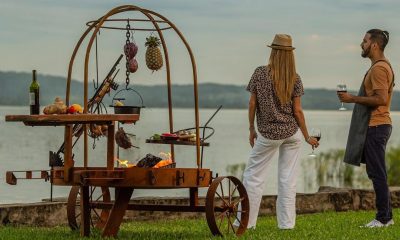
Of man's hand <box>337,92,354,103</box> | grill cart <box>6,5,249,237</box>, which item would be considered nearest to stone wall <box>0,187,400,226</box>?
grill cart <box>6,5,249,237</box>

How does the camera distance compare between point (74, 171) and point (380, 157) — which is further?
point (380, 157)

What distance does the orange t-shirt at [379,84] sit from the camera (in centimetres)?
1106

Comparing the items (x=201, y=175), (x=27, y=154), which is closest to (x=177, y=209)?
(x=201, y=175)

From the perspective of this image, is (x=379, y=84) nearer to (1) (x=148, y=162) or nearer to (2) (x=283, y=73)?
(2) (x=283, y=73)

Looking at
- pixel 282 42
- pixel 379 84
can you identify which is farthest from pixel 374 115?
pixel 282 42

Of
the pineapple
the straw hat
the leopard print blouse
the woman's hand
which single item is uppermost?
the straw hat

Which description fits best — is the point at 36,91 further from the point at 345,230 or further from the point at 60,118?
the point at 345,230

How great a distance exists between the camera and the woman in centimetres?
1088

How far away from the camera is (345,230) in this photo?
439 inches

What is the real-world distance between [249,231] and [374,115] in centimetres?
165

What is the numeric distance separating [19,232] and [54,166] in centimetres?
78

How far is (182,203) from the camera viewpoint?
526 inches

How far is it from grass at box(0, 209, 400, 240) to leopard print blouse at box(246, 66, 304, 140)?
3.12ft

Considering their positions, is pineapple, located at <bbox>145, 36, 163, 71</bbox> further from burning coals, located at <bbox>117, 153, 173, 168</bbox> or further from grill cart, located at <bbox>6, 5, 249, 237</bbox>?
burning coals, located at <bbox>117, 153, 173, 168</bbox>
